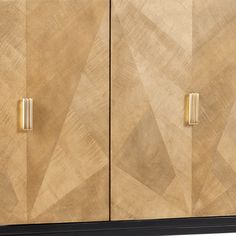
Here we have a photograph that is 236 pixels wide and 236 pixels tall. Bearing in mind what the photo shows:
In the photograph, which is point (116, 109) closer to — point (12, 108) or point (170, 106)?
point (170, 106)

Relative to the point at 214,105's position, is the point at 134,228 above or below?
below

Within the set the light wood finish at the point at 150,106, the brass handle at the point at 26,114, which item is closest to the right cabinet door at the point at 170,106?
the light wood finish at the point at 150,106

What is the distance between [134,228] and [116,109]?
0.46 metres

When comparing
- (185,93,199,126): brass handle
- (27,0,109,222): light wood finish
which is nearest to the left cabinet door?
(27,0,109,222): light wood finish

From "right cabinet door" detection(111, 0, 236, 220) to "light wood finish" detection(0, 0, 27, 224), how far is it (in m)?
0.33

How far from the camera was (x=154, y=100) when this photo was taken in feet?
7.07

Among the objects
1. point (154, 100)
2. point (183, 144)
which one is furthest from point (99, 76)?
point (183, 144)

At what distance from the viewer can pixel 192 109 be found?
217cm

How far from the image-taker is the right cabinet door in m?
2.13

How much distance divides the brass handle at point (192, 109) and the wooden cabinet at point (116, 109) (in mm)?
22

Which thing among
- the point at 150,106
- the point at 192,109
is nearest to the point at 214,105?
the point at 192,109

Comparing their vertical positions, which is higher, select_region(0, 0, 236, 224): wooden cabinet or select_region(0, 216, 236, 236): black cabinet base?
select_region(0, 0, 236, 224): wooden cabinet

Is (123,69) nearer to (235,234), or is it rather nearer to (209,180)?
(209,180)

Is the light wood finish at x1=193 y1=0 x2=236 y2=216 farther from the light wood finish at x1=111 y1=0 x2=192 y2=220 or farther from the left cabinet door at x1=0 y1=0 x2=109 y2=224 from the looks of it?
the left cabinet door at x1=0 y1=0 x2=109 y2=224
